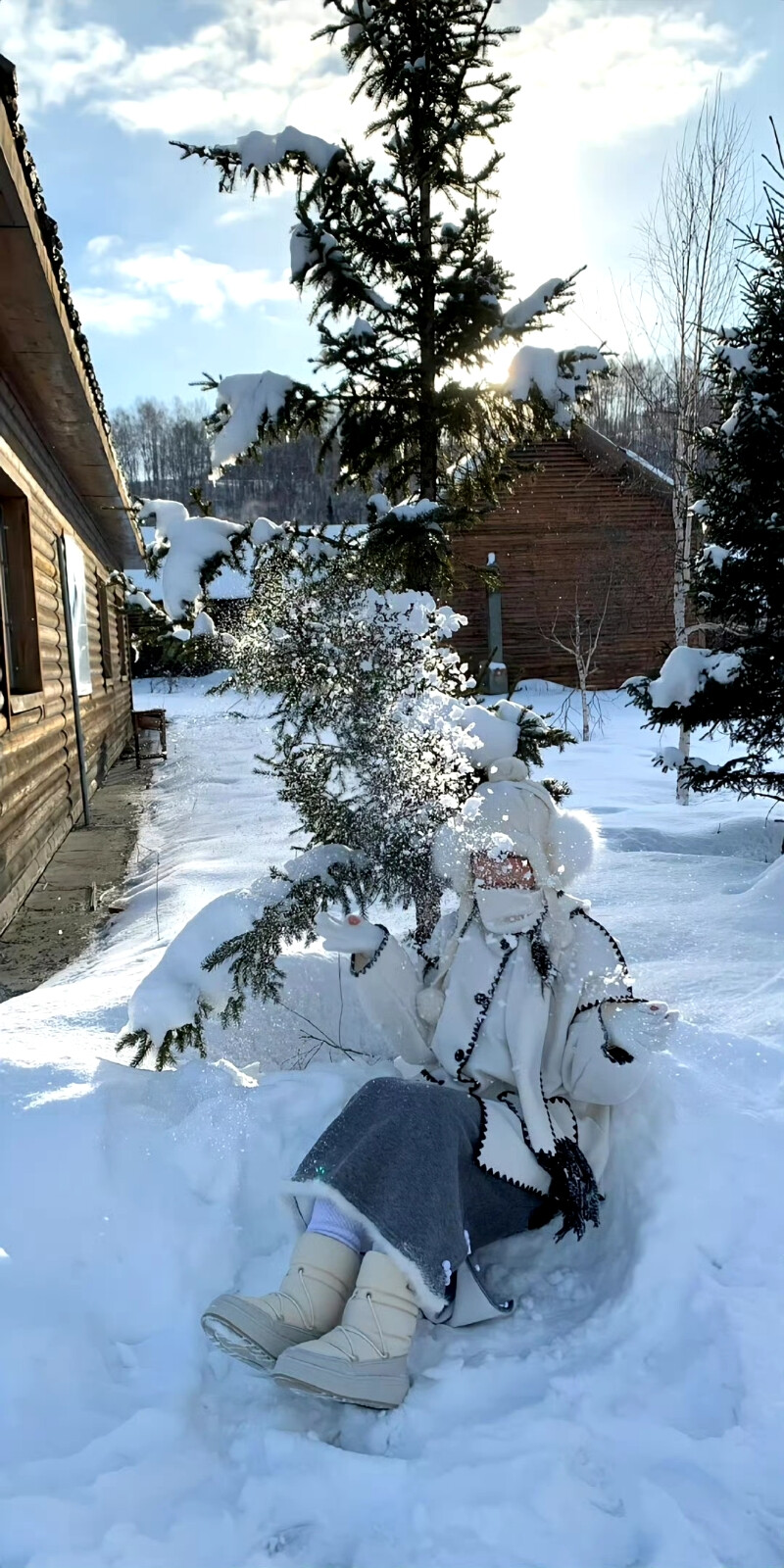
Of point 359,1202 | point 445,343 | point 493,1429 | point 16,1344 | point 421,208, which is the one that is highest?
point 421,208

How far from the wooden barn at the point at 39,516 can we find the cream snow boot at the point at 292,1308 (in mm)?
3195

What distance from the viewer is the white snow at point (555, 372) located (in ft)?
11.1

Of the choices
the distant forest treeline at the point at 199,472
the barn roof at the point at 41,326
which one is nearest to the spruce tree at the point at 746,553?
the barn roof at the point at 41,326

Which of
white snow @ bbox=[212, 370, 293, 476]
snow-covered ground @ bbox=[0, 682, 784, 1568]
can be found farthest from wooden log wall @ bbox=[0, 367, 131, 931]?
snow-covered ground @ bbox=[0, 682, 784, 1568]

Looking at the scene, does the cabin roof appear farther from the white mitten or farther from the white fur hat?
the white mitten

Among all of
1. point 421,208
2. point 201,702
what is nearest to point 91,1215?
point 421,208

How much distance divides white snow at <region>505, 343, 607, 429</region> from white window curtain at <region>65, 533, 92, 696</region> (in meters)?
6.44

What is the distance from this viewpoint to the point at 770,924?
14.2 feet

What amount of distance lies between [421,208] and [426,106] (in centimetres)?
35

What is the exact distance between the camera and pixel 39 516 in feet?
24.8

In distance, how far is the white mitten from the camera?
2.56 meters

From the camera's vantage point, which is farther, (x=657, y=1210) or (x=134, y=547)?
(x=134, y=547)

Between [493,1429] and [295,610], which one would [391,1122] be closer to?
[493,1429]

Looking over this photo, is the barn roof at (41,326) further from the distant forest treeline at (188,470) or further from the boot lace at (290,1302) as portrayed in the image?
the distant forest treeline at (188,470)
